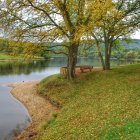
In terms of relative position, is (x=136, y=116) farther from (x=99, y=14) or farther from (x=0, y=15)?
(x=0, y=15)

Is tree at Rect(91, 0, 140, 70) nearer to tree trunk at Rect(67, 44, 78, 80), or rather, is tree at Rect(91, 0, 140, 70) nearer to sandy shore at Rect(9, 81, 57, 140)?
tree trunk at Rect(67, 44, 78, 80)

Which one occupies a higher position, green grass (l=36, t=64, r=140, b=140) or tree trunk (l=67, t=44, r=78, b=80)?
tree trunk (l=67, t=44, r=78, b=80)

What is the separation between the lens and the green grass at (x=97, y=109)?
16.8 metres

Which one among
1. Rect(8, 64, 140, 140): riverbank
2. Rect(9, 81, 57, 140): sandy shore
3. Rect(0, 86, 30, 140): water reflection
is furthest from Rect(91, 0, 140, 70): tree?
Rect(0, 86, 30, 140): water reflection

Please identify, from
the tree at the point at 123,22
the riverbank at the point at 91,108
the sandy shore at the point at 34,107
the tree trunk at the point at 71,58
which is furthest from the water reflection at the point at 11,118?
the tree at the point at 123,22

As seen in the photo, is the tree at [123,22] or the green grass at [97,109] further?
the tree at [123,22]

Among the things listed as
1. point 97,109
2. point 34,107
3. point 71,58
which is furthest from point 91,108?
point 71,58

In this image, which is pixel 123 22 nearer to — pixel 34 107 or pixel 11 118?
pixel 34 107

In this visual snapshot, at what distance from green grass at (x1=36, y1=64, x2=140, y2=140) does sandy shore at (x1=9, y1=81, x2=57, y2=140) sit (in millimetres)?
985

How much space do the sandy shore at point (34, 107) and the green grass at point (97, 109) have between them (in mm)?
985

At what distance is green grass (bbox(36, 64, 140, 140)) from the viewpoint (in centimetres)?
1681

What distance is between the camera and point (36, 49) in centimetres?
3450

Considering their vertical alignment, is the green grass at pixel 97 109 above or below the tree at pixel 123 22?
below

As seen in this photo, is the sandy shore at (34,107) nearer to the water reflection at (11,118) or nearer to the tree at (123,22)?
the water reflection at (11,118)
